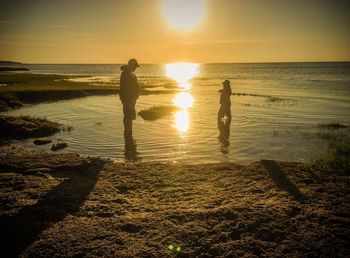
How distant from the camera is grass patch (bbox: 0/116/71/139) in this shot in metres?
14.3

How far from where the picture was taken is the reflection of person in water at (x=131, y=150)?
10611 mm

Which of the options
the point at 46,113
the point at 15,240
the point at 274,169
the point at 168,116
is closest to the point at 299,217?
the point at 274,169

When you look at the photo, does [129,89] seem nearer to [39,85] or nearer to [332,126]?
[332,126]

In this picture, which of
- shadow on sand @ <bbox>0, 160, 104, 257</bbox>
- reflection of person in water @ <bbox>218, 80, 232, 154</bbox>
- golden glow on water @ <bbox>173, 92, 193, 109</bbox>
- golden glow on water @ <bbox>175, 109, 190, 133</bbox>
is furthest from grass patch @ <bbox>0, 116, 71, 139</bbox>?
golden glow on water @ <bbox>173, 92, 193, 109</bbox>

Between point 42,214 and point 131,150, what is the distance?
6.31 m

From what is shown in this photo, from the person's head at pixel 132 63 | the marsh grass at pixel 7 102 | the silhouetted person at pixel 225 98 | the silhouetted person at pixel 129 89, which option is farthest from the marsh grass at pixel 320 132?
the marsh grass at pixel 7 102

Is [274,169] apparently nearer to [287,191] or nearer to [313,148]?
[287,191]

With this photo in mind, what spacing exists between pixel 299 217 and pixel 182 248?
2228 mm

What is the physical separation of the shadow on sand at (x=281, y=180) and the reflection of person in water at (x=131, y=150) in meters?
4.50

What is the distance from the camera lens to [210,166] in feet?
28.7

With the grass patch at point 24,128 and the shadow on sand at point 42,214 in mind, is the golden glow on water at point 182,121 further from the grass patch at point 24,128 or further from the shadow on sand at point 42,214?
the shadow on sand at point 42,214

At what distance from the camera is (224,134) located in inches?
588

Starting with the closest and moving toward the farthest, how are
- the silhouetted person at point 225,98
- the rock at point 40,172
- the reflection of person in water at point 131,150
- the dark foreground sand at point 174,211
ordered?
the dark foreground sand at point 174,211 → the rock at point 40,172 → the reflection of person in water at point 131,150 → the silhouetted person at point 225,98

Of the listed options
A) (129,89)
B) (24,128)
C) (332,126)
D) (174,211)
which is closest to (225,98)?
(332,126)
